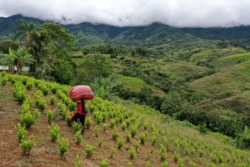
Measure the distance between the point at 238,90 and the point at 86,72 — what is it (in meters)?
66.7

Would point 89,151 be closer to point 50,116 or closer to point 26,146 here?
point 26,146

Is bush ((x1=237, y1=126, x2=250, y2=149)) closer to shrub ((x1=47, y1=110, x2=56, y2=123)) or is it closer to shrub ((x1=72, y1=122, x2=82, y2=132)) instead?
shrub ((x1=72, y1=122, x2=82, y2=132))

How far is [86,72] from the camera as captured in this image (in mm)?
59469

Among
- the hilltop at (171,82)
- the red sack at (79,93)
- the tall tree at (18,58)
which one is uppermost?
the red sack at (79,93)

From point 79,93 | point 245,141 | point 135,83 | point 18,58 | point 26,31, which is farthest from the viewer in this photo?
point 135,83

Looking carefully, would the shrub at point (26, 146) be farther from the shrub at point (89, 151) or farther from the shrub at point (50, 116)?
the shrub at point (50, 116)

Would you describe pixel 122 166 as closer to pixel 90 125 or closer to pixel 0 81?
pixel 90 125

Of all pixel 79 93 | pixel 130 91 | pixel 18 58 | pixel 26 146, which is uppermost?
pixel 79 93

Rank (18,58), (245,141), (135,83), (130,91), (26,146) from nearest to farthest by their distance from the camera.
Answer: (26,146)
(245,141)
(18,58)
(130,91)
(135,83)

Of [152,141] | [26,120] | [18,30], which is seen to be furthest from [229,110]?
[26,120]

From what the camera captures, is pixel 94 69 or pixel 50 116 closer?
pixel 50 116

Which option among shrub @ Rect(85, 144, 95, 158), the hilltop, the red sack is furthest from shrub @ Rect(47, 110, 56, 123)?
the hilltop

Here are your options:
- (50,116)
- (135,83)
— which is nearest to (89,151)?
(50,116)

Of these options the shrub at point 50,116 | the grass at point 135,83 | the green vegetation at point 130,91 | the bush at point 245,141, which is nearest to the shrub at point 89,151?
the green vegetation at point 130,91
